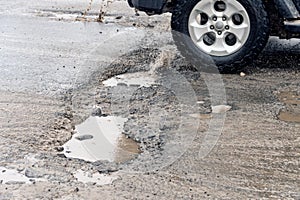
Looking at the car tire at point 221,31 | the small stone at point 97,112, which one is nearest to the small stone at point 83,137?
the small stone at point 97,112

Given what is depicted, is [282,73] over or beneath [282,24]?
beneath

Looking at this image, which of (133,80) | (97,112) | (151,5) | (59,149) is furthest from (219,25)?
(59,149)

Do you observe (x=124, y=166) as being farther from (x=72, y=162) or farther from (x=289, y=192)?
(x=289, y=192)

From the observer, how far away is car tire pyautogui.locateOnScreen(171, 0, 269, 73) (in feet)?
20.3

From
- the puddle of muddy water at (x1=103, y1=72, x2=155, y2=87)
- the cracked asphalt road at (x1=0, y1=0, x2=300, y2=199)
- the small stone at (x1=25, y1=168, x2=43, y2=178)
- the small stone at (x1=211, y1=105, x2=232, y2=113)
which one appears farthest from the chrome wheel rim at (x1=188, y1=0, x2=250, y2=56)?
the small stone at (x1=25, y1=168, x2=43, y2=178)

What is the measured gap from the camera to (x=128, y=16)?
924 centimetres

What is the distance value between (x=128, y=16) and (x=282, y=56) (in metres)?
3.02

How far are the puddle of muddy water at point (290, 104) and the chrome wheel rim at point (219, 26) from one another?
87 centimetres

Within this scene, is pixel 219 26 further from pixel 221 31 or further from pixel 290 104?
pixel 290 104

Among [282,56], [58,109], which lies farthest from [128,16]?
[58,109]

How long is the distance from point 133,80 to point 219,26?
1052 millimetres

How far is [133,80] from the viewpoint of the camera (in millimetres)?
5988

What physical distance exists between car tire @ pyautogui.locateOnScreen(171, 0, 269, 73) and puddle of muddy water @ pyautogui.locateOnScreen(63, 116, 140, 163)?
1711 mm

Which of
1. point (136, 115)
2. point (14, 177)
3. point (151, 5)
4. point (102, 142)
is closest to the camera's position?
point (14, 177)
